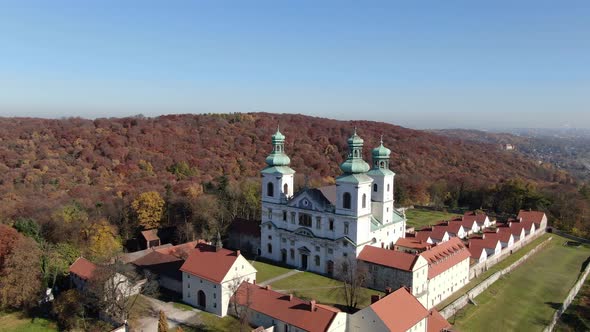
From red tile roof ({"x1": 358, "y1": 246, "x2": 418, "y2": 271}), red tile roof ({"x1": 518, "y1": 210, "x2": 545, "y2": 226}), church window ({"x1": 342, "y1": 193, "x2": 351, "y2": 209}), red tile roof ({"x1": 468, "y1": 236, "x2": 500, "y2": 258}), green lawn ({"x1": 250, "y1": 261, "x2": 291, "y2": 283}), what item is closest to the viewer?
red tile roof ({"x1": 358, "y1": 246, "x2": 418, "y2": 271})

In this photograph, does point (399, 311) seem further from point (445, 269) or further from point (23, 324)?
point (23, 324)

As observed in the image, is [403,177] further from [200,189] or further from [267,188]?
[267,188]

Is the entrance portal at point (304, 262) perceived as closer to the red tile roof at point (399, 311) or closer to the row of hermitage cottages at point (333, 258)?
the row of hermitage cottages at point (333, 258)

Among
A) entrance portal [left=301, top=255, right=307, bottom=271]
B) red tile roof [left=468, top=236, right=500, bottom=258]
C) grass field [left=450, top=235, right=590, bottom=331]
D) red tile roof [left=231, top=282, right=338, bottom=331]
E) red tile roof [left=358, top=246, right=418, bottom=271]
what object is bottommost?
grass field [left=450, top=235, right=590, bottom=331]

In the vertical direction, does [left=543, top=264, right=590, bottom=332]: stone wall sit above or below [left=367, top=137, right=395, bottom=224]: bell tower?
below

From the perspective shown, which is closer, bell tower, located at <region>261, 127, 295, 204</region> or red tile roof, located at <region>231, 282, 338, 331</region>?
red tile roof, located at <region>231, 282, 338, 331</region>

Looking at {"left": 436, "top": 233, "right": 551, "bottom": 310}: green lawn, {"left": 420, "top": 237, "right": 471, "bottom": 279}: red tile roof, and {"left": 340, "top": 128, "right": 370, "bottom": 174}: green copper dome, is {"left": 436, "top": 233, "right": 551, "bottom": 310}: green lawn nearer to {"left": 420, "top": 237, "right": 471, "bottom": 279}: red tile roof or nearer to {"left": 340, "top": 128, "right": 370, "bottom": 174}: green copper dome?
{"left": 420, "top": 237, "right": 471, "bottom": 279}: red tile roof

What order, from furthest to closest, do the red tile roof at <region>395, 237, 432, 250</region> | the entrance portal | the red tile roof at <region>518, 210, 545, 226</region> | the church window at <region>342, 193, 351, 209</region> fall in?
the red tile roof at <region>518, 210, 545, 226</region>
the entrance portal
the red tile roof at <region>395, 237, 432, 250</region>
the church window at <region>342, 193, 351, 209</region>

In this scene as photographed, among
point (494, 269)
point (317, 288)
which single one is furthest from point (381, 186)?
point (494, 269)

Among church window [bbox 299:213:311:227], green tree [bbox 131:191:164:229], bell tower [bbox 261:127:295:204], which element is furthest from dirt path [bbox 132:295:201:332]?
green tree [bbox 131:191:164:229]
